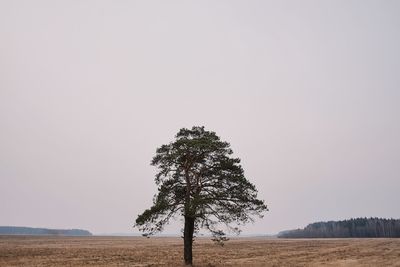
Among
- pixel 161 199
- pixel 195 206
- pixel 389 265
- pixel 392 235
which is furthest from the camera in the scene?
pixel 392 235

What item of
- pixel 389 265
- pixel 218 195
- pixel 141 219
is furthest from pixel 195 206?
pixel 389 265

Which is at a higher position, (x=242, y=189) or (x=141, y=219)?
(x=242, y=189)

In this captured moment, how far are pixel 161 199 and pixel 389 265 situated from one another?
72.1 ft

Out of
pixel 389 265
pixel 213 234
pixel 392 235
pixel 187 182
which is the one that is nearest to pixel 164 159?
pixel 187 182

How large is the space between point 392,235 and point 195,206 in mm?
193295

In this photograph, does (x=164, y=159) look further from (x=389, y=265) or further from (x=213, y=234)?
(x=389, y=265)

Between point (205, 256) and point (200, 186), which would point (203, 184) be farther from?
point (205, 256)

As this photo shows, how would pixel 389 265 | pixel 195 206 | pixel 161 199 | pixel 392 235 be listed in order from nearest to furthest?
pixel 195 206 < pixel 161 199 < pixel 389 265 < pixel 392 235

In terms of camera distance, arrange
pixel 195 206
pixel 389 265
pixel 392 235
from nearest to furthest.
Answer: pixel 195 206 < pixel 389 265 < pixel 392 235

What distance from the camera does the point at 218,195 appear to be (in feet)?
109

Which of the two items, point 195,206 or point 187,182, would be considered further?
point 187,182

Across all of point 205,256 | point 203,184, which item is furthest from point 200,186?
point 205,256

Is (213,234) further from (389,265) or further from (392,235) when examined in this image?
(392,235)

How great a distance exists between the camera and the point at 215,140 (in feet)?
112
